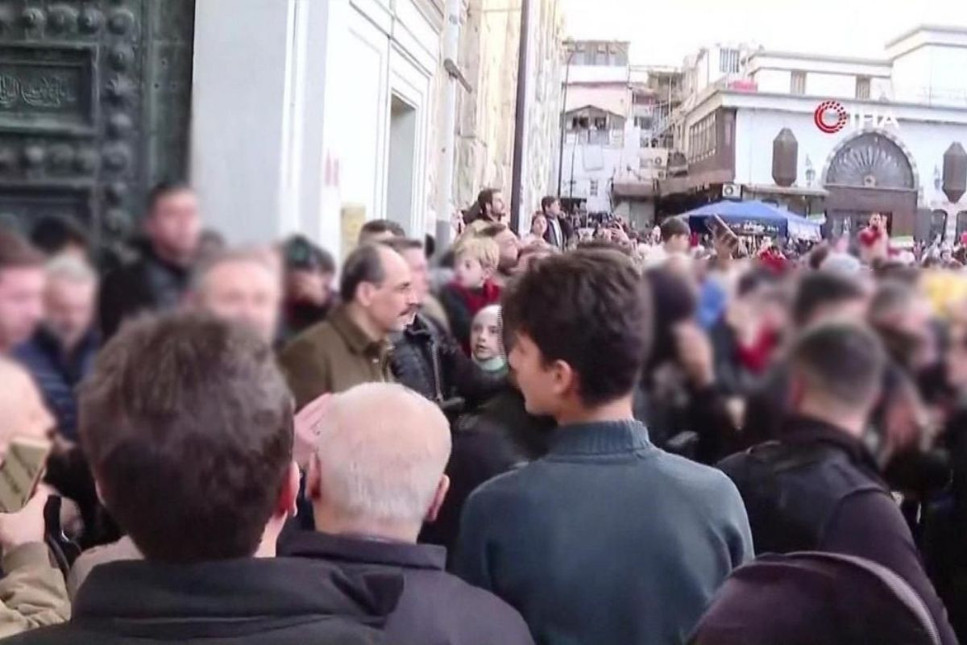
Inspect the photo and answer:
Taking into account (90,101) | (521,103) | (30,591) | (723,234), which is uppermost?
(521,103)

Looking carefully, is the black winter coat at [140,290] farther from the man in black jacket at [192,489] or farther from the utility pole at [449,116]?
the utility pole at [449,116]

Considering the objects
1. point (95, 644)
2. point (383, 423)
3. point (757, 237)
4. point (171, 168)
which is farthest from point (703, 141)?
point (171, 168)

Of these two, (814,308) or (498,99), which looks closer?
(814,308)

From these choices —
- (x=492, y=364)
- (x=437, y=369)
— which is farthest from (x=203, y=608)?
(x=437, y=369)

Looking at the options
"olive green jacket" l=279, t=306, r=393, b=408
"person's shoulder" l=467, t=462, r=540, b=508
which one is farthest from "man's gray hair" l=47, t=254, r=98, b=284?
"person's shoulder" l=467, t=462, r=540, b=508

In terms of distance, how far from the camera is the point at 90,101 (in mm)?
2859

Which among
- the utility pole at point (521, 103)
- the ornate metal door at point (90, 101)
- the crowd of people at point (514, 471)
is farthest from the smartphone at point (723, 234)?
the utility pole at point (521, 103)

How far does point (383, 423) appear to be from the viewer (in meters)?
2.13

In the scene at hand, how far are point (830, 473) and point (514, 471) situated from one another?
816 millimetres

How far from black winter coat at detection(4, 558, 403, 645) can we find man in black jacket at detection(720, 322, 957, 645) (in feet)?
1.89

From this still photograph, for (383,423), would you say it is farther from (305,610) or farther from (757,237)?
(757,237)

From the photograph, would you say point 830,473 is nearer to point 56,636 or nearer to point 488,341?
point 56,636

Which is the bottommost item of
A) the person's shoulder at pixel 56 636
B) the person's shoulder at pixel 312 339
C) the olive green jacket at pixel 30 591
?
the olive green jacket at pixel 30 591

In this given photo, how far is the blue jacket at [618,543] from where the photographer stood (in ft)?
7.47
